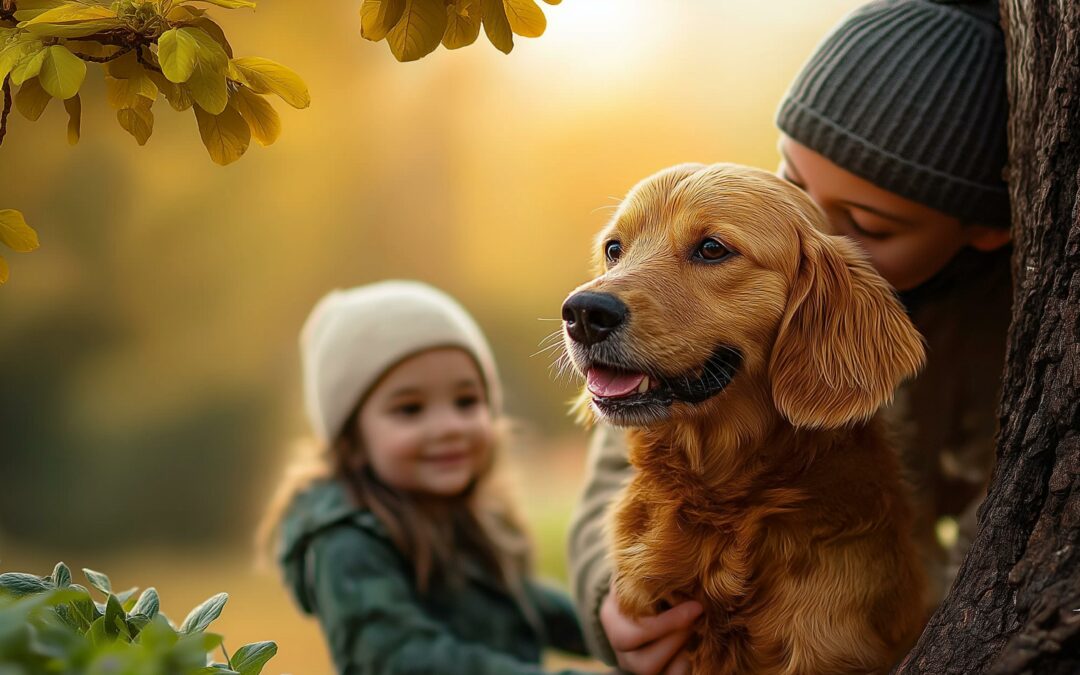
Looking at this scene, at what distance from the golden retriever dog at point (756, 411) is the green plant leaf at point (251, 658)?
59cm

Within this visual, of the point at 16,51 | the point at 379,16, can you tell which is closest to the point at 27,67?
the point at 16,51

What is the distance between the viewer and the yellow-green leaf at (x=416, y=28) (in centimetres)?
121

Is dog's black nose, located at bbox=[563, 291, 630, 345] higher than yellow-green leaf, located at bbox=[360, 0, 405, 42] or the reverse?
the reverse

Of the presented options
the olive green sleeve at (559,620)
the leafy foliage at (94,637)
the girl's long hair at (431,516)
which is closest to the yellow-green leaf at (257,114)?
the leafy foliage at (94,637)

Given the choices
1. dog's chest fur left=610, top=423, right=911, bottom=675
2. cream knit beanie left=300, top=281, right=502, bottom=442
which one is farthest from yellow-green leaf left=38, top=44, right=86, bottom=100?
cream knit beanie left=300, top=281, right=502, bottom=442

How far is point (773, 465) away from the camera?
4.78 ft

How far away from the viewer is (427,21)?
3.98 ft

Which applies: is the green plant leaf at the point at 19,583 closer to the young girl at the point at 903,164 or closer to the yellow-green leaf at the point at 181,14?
the yellow-green leaf at the point at 181,14

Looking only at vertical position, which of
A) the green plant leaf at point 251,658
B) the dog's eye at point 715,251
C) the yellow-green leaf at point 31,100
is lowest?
the dog's eye at point 715,251

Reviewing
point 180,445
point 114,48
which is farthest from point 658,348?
point 180,445

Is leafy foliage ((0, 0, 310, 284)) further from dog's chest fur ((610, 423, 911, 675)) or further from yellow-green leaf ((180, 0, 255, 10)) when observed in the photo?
dog's chest fur ((610, 423, 911, 675))

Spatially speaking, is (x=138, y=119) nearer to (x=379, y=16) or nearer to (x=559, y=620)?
(x=379, y=16)

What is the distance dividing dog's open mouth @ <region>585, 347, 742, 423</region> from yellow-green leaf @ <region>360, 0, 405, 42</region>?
1.86ft

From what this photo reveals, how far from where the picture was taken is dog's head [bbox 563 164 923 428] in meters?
1.35
